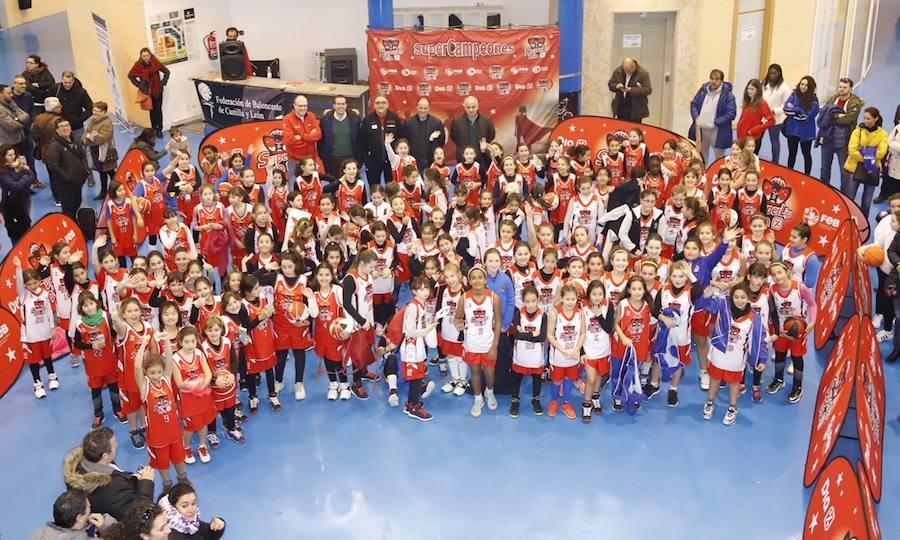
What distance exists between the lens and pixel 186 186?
10.5 m

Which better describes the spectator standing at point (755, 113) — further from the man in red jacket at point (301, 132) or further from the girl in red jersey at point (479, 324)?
the girl in red jersey at point (479, 324)

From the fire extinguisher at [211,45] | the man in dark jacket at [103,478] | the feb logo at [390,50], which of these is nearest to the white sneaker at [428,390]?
the man in dark jacket at [103,478]

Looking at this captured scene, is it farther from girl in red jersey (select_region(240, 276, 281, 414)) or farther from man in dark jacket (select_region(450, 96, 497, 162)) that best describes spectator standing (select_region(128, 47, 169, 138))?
girl in red jersey (select_region(240, 276, 281, 414))

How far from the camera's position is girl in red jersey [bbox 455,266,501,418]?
7836 millimetres

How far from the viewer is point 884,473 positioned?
23.5 feet

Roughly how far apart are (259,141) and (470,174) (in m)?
3.63

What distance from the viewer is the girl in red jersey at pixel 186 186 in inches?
415

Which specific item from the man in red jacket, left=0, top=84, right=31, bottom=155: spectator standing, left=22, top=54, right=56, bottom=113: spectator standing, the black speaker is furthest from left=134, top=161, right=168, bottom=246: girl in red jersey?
the black speaker

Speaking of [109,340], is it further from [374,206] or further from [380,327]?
[374,206]

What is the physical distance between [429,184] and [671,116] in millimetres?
6539

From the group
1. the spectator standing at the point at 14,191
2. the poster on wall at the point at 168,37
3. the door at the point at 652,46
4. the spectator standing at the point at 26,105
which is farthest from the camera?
the poster on wall at the point at 168,37

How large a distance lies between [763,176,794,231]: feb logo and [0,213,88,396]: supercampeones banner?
770cm

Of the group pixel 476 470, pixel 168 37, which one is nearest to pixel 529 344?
pixel 476 470

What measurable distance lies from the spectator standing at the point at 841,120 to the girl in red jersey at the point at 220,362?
7.86 m
